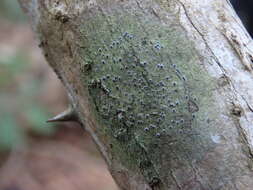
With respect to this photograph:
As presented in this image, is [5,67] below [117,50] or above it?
below

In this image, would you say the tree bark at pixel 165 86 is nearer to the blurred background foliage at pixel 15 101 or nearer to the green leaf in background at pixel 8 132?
the blurred background foliage at pixel 15 101

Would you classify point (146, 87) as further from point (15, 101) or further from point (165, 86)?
point (15, 101)

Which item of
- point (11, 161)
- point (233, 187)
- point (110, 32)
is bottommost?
point (11, 161)

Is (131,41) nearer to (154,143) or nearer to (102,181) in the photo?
(154,143)

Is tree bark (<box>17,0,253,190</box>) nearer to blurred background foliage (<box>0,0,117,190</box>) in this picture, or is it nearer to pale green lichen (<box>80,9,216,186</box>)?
pale green lichen (<box>80,9,216,186</box>)

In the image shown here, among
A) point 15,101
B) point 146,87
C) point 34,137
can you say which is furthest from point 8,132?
point 146,87

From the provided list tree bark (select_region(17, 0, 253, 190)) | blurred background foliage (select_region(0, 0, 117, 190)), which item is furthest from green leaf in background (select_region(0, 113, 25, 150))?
tree bark (select_region(17, 0, 253, 190))

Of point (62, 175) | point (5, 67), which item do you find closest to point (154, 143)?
point (5, 67)

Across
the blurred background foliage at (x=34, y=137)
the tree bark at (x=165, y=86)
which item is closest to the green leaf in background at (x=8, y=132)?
the blurred background foliage at (x=34, y=137)
